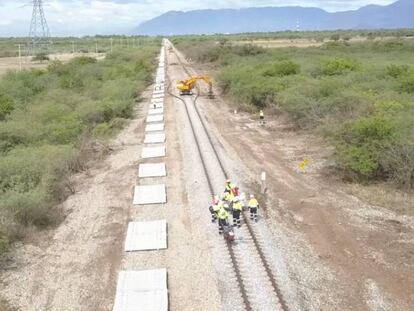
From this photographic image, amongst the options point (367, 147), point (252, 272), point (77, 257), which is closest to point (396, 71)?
point (367, 147)

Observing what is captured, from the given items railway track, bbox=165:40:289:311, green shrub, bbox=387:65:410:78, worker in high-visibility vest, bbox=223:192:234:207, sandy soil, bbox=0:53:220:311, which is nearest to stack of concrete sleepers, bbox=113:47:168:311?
sandy soil, bbox=0:53:220:311

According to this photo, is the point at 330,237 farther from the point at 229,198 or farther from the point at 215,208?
the point at 215,208

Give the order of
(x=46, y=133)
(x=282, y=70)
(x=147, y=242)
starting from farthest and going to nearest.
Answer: (x=282, y=70), (x=46, y=133), (x=147, y=242)

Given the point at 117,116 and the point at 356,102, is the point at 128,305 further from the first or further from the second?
the point at 117,116

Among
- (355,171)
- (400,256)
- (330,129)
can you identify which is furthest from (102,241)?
(330,129)

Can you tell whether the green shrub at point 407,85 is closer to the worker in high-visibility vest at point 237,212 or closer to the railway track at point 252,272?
the railway track at point 252,272
